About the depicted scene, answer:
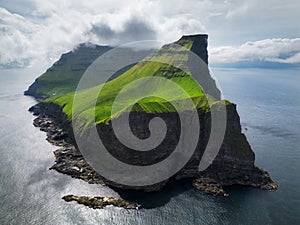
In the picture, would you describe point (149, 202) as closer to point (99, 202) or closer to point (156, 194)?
point (156, 194)

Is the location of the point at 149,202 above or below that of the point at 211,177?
above

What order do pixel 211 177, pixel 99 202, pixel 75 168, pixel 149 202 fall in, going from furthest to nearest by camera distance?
pixel 75 168 < pixel 211 177 < pixel 149 202 < pixel 99 202

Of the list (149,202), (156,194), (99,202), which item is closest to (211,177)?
(156,194)

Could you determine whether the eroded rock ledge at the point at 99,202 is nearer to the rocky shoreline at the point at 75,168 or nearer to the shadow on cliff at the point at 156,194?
the rocky shoreline at the point at 75,168

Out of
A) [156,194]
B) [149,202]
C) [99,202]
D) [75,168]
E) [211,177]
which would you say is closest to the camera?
[99,202]

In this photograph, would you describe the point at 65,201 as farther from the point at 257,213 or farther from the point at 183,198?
the point at 257,213

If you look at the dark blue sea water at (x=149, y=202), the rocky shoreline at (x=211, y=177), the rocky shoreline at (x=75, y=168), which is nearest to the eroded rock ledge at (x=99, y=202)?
the rocky shoreline at (x=75, y=168)
